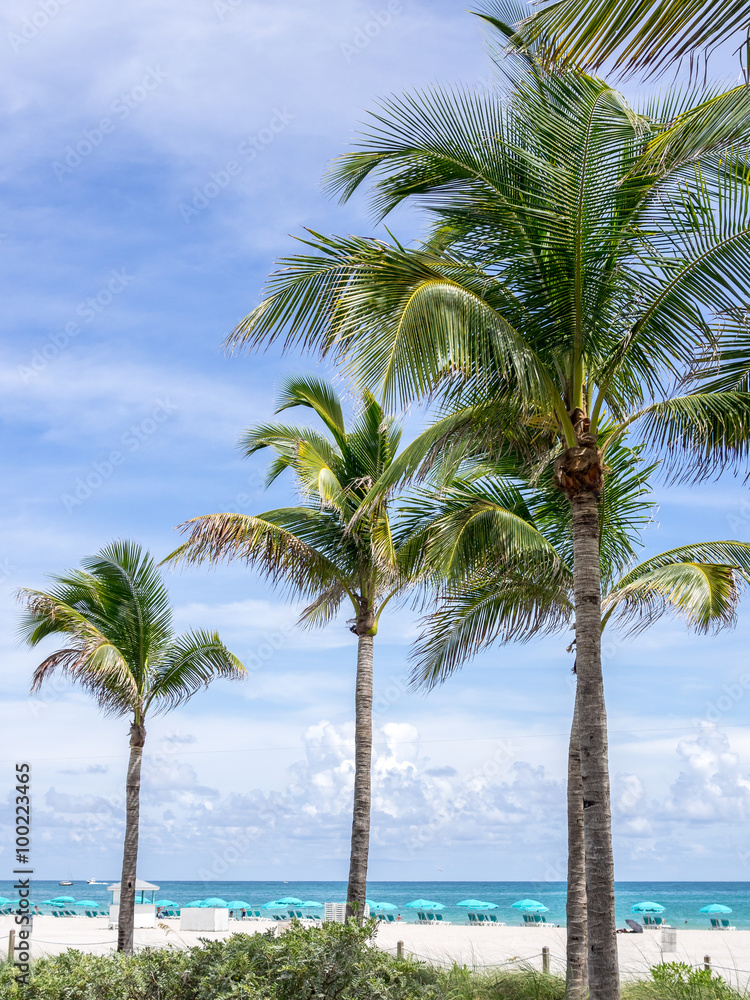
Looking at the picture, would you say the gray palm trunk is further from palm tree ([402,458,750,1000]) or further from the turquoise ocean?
the turquoise ocean

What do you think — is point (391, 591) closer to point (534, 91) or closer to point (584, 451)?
point (584, 451)

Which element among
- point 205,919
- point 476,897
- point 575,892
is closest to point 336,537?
point 575,892

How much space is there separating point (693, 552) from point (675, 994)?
476 centimetres

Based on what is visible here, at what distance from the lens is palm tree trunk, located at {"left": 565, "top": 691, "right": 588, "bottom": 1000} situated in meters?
10.8

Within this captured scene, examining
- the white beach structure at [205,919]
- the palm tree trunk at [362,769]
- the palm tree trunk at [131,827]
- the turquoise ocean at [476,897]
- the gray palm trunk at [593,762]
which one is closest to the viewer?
the gray palm trunk at [593,762]

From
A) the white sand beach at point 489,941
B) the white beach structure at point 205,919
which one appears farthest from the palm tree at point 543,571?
the white beach structure at point 205,919

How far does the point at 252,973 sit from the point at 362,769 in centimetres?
700

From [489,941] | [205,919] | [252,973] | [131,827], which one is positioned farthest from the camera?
[489,941]

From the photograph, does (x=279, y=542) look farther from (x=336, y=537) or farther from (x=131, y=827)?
(x=131, y=827)

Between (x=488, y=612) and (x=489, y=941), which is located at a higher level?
(x=488, y=612)

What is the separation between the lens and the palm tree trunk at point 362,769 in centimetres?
1317

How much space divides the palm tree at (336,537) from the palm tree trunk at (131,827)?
12.0 feet

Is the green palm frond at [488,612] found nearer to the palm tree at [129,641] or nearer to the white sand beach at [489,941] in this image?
the palm tree at [129,641]

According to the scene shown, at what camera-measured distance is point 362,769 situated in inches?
550
